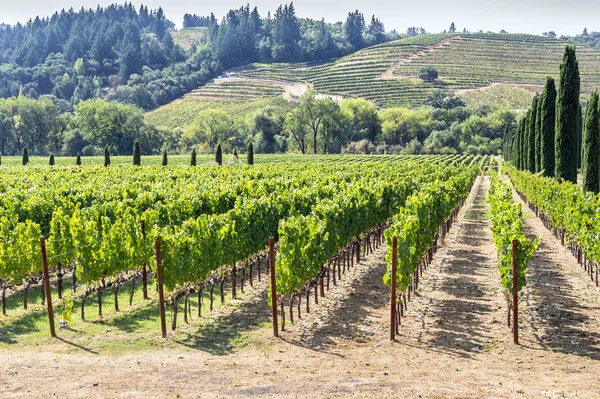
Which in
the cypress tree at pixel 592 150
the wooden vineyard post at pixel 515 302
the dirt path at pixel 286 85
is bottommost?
the wooden vineyard post at pixel 515 302

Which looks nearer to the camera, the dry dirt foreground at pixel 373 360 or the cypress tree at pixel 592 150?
the dry dirt foreground at pixel 373 360

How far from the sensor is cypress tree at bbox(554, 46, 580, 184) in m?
32.1

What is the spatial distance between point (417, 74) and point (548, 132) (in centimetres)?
13455

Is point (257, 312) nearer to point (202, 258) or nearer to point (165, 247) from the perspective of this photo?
point (202, 258)

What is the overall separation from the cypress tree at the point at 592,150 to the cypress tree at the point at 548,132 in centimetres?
801

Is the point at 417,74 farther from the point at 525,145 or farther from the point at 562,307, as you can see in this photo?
the point at 562,307

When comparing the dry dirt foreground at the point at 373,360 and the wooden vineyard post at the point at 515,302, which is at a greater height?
the wooden vineyard post at the point at 515,302

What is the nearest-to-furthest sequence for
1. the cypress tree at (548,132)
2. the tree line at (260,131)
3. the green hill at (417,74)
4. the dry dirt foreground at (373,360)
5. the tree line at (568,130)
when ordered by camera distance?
the dry dirt foreground at (373,360) → the tree line at (568,130) → the cypress tree at (548,132) → the tree line at (260,131) → the green hill at (417,74)

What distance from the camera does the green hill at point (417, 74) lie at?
149 meters

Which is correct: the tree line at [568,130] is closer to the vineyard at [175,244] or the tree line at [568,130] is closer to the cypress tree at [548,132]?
the cypress tree at [548,132]

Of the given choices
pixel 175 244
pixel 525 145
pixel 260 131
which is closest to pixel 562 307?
pixel 175 244

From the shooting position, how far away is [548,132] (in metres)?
38.2

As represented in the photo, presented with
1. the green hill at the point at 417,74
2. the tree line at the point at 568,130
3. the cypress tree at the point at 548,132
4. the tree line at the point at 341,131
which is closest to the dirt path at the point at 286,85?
the green hill at the point at 417,74

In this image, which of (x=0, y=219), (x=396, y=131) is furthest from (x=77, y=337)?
(x=396, y=131)
